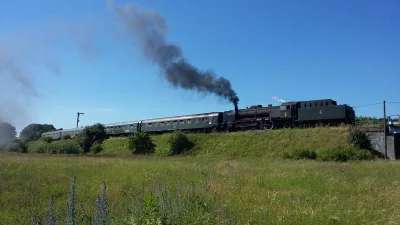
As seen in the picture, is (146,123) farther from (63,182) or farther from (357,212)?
(357,212)

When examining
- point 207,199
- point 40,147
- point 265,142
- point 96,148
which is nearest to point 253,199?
point 207,199

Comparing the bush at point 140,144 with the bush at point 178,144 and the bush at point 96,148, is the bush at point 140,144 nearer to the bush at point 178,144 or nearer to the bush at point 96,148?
the bush at point 178,144

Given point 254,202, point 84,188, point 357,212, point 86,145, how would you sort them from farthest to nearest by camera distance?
point 86,145 < point 84,188 < point 254,202 < point 357,212

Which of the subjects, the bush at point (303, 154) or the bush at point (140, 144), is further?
the bush at point (140, 144)

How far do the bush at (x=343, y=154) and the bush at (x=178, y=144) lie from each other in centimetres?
1849

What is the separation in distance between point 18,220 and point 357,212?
7881mm

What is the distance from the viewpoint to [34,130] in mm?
107250

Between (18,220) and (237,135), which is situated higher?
(237,135)

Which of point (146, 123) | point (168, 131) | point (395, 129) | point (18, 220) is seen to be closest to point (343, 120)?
point (395, 129)

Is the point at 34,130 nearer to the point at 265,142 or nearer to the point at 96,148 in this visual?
the point at 96,148

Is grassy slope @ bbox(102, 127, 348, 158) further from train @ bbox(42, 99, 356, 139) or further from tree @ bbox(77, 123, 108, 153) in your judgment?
tree @ bbox(77, 123, 108, 153)

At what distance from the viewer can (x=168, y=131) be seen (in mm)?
54375

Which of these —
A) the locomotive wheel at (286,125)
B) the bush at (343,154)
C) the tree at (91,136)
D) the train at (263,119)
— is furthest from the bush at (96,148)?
the bush at (343,154)

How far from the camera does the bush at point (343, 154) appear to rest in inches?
1288
